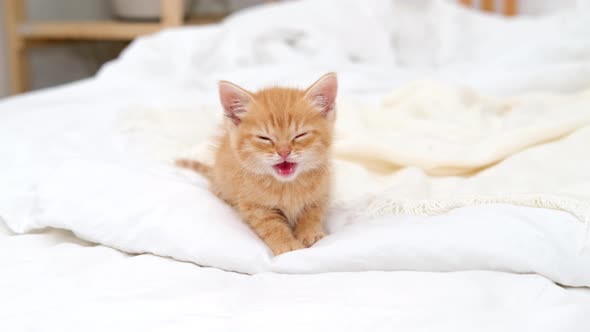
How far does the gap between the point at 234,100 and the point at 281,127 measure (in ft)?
0.35

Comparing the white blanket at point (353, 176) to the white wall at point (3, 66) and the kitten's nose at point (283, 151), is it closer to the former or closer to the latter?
the kitten's nose at point (283, 151)

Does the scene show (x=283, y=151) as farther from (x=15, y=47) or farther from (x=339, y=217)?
(x=15, y=47)

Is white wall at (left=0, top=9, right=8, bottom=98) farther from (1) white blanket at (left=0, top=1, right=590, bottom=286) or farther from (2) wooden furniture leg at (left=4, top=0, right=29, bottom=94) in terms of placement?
(1) white blanket at (left=0, top=1, right=590, bottom=286)

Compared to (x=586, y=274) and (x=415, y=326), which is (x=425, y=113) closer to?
(x=586, y=274)

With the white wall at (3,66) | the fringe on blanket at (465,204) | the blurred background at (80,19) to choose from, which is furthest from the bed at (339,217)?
the white wall at (3,66)

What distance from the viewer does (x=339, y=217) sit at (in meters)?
1.16

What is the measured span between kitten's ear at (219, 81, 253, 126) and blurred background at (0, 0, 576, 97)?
2.21m

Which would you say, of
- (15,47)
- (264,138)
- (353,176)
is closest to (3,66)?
(15,47)

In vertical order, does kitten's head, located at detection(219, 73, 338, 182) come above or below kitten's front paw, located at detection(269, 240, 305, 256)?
above

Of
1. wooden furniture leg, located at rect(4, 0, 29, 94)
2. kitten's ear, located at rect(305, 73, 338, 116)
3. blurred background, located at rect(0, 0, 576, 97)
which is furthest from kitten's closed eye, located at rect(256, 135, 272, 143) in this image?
wooden furniture leg, located at rect(4, 0, 29, 94)

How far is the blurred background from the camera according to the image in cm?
316

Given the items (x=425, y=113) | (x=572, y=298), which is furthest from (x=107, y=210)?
(x=425, y=113)

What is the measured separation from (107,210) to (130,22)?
2349 millimetres

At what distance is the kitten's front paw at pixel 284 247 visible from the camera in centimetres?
99
